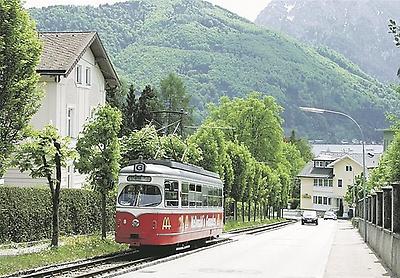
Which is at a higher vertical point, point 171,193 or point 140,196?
point 171,193

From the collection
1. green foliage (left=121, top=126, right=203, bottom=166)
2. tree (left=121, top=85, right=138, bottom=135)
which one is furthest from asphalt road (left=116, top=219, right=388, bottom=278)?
tree (left=121, top=85, right=138, bottom=135)

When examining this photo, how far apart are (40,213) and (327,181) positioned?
10819cm

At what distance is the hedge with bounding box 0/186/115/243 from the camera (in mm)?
29500

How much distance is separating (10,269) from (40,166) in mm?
7691

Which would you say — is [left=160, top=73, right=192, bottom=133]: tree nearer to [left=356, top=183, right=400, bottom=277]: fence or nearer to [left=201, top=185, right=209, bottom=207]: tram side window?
[left=201, top=185, right=209, bottom=207]: tram side window

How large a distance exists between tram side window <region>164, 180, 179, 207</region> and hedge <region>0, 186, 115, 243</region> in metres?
6.34

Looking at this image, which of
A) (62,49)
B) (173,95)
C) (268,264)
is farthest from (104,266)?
(173,95)

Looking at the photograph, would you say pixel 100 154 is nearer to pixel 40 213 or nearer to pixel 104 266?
pixel 40 213

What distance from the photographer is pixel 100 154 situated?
30422 mm

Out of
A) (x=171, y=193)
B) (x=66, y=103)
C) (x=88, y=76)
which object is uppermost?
(x=88, y=76)

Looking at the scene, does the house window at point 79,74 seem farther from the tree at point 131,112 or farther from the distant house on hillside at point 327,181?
the distant house on hillside at point 327,181

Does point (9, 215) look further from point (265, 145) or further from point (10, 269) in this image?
point (265, 145)

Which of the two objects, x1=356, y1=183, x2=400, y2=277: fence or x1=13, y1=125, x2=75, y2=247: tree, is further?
x1=13, y1=125, x2=75, y2=247: tree

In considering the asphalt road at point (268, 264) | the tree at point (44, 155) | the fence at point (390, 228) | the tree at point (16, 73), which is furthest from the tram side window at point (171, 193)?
the fence at point (390, 228)
